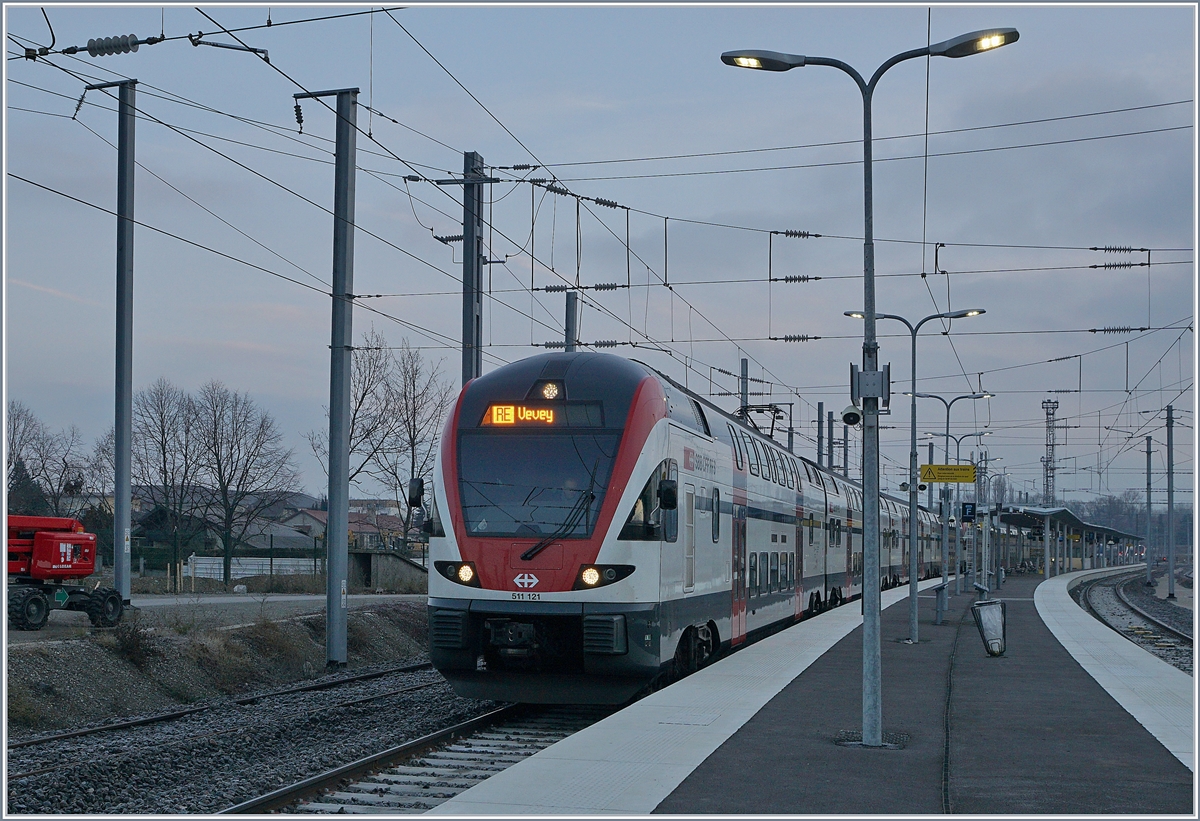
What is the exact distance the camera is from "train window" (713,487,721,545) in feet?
58.1

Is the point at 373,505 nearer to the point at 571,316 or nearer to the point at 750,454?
the point at 571,316

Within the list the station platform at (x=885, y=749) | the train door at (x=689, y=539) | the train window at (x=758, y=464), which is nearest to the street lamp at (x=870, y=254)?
the station platform at (x=885, y=749)

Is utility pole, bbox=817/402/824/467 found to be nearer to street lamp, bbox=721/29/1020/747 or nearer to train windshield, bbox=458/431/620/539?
train windshield, bbox=458/431/620/539

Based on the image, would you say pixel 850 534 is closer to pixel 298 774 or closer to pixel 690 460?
pixel 690 460

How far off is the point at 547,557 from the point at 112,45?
10.5 m

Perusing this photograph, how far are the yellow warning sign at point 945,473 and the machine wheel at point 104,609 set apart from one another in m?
20.0

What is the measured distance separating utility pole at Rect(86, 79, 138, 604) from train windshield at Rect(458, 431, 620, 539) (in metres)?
9.05

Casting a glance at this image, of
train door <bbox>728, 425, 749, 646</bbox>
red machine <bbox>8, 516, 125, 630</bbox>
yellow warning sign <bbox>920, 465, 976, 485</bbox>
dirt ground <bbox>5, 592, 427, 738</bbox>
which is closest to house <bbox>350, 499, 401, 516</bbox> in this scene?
yellow warning sign <bbox>920, 465, 976, 485</bbox>

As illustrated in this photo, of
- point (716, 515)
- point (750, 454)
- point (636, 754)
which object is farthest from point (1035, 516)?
point (636, 754)

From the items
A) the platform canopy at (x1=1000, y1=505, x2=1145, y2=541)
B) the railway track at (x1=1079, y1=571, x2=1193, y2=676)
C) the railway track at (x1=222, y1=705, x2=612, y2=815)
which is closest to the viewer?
the railway track at (x1=222, y1=705, x2=612, y2=815)

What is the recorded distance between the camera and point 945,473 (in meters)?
33.1

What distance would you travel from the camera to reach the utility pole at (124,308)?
20969 millimetres

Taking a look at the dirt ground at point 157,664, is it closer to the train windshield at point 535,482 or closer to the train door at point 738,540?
the train windshield at point 535,482

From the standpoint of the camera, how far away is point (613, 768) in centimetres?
988
